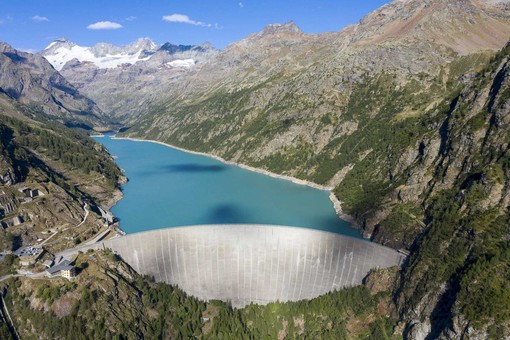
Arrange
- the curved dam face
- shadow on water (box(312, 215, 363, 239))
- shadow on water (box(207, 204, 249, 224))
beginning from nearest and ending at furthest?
the curved dam face → shadow on water (box(312, 215, 363, 239)) → shadow on water (box(207, 204, 249, 224))

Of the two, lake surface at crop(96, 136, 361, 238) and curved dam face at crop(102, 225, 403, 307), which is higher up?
curved dam face at crop(102, 225, 403, 307)

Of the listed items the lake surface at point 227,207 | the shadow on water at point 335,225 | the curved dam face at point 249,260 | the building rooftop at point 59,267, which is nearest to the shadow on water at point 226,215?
the lake surface at point 227,207

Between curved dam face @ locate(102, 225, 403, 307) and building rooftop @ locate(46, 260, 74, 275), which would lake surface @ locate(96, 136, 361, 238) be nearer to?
curved dam face @ locate(102, 225, 403, 307)

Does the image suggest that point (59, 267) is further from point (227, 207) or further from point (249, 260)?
point (227, 207)

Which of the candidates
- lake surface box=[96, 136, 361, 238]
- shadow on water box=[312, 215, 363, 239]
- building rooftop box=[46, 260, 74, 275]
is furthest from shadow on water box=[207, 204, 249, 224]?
building rooftop box=[46, 260, 74, 275]

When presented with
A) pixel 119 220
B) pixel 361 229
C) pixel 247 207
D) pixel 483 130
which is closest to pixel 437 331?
pixel 361 229

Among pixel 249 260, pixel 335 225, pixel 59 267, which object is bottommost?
pixel 335 225

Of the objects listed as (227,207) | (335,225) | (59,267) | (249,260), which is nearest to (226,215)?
(227,207)

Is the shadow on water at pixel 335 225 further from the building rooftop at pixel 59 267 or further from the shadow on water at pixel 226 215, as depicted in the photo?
the building rooftop at pixel 59 267
